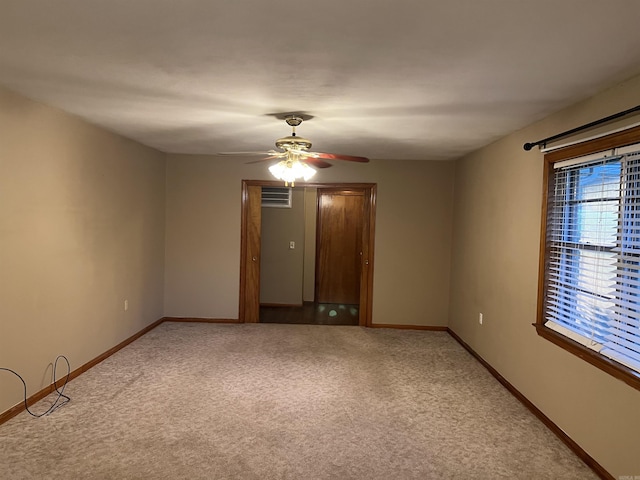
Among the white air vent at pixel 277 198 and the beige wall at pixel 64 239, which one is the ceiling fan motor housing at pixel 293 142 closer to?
the beige wall at pixel 64 239

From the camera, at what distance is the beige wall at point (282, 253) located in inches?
286

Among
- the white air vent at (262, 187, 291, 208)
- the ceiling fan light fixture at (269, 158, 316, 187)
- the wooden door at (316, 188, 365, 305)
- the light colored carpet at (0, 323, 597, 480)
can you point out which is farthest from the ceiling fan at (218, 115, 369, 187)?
the wooden door at (316, 188, 365, 305)

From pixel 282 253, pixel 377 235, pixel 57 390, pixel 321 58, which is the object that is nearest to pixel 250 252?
pixel 282 253

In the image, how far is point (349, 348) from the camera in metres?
5.00

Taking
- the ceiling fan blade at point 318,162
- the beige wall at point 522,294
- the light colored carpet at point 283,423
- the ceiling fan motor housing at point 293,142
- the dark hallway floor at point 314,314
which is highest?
the ceiling fan motor housing at point 293,142

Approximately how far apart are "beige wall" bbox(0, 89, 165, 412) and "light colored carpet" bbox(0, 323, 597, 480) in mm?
369

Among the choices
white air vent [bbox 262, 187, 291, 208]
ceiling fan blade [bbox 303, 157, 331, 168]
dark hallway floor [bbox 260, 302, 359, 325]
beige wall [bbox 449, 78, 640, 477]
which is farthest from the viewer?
white air vent [bbox 262, 187, 291, 208]

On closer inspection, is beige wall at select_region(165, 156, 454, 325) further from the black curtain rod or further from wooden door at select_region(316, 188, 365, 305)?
the black curtain rod

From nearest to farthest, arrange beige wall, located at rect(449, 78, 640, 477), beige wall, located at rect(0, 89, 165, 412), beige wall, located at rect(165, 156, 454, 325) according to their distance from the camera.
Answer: beige wall, located at rect(449, 78, 640, 477), beige wall, located at rect(0, 89, 165, 412), beige wall, located at rect(165, 156, 454, 325)

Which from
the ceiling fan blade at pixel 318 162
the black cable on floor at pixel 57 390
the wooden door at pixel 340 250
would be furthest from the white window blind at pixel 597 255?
the wooden door at pixel 340 250

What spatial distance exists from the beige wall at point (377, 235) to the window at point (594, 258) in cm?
265

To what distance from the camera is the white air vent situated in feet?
23.7

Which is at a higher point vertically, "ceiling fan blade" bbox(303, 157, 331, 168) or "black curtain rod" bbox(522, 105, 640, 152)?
"black curtain rod" bbox(522, 105, 640, 152)

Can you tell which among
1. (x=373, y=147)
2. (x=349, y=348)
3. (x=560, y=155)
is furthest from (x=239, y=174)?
(x=560, y=155)
